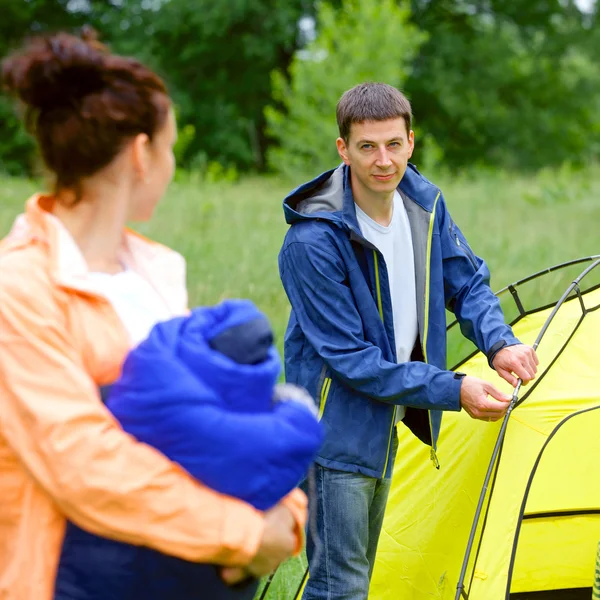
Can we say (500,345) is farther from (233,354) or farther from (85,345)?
(85,345)

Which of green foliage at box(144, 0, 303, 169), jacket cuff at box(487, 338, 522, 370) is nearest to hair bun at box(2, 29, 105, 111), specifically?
jacket cuff at box(487, 338, 522, 370)

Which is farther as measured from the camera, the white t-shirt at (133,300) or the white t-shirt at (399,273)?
the white t-shirt at (399,273)

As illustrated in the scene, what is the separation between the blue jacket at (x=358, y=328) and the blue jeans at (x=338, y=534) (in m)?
0.05

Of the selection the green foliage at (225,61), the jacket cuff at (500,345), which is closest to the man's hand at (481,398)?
the jacket cuff at (500,345)

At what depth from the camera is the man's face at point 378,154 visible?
2.32 metres

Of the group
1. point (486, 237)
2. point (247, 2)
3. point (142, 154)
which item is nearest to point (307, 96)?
point (247, 2)

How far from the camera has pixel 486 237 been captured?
823cm

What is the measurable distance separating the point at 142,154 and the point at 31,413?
0.41 metres

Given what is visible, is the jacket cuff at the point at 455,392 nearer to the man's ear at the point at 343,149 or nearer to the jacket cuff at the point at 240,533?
the man's ear at the point at 343,149

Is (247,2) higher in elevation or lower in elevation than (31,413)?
higher

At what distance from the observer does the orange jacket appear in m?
1.19

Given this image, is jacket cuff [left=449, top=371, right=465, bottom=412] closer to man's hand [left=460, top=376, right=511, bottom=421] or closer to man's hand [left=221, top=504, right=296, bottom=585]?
man's hand [left=460, top=376, right=511, bottom=421]

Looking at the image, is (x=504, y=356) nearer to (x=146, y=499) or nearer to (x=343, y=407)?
(x=343, y=407)

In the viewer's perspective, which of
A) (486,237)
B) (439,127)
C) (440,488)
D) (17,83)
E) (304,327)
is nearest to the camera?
(17,83)
